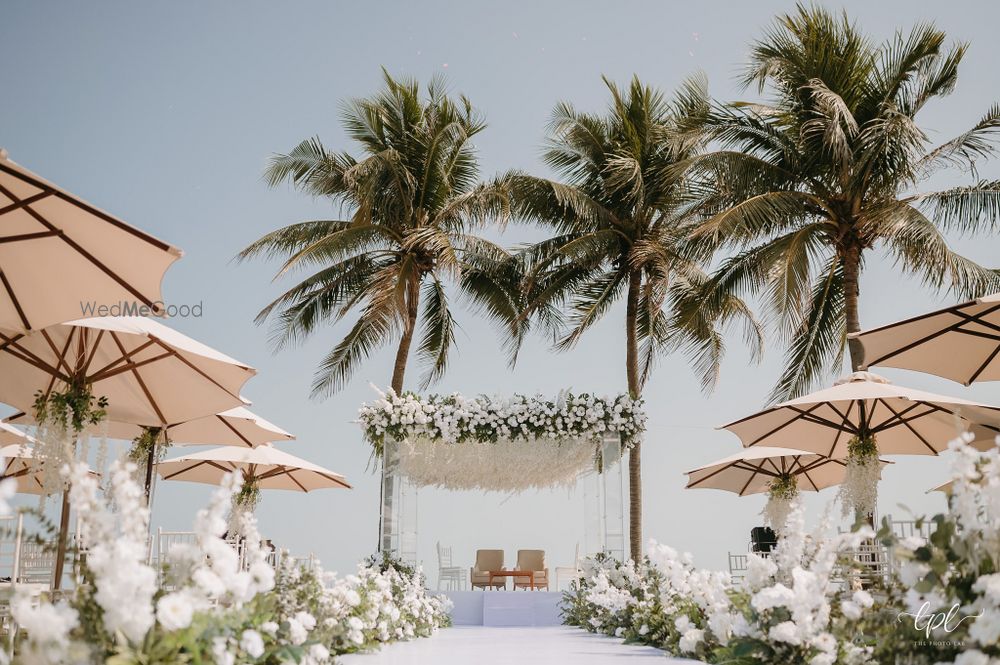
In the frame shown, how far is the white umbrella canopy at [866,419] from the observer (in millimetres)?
9094

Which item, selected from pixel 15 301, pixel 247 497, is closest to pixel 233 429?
pixel 247 497

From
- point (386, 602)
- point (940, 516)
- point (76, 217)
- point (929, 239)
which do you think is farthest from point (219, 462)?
point (940, 516)

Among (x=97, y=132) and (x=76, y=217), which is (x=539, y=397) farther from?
(x=97, y=132)

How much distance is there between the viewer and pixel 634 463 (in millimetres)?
14055

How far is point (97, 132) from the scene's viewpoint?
22.9 m

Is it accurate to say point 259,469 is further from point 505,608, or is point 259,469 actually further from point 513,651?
point 513,651

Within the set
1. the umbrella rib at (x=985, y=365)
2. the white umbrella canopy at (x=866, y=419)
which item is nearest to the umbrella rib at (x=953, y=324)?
the umbrella rib at (x=985, y=365)

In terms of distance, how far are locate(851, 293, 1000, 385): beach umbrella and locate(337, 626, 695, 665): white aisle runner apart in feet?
11.3

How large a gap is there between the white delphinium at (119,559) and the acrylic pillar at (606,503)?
10.0m

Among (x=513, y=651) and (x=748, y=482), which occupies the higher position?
(x=748, y=482)

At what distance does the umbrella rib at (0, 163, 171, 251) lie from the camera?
484 cm

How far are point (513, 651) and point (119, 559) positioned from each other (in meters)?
6.04

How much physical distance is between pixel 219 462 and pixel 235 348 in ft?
42.8

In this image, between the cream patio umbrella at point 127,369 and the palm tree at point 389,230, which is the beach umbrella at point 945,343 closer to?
the cream patio umbrella at point 127,369
